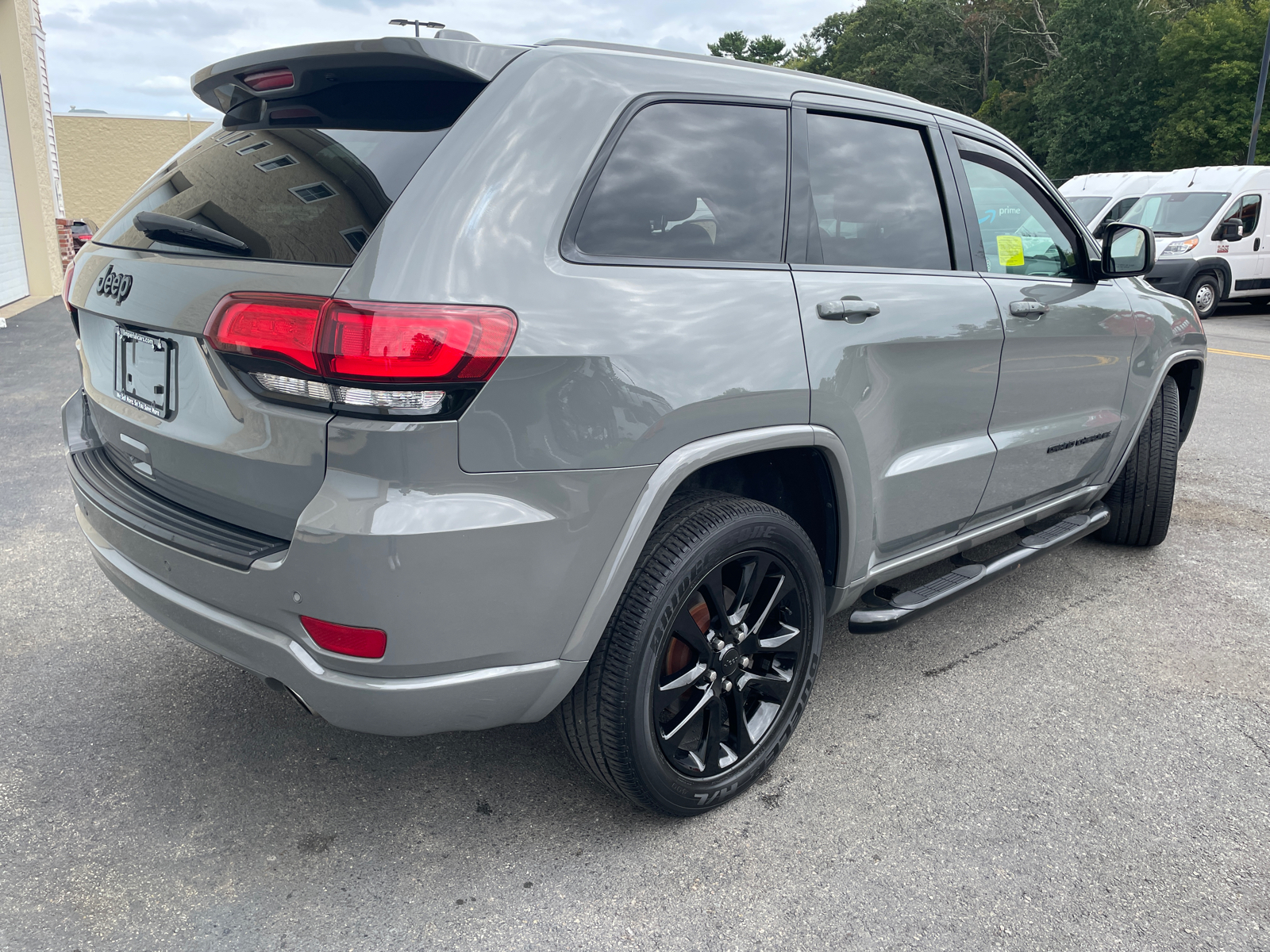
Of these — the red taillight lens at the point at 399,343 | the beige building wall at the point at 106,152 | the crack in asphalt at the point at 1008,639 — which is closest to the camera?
the red taillight lens at the point at 399,343

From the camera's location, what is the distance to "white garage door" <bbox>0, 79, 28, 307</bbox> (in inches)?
507

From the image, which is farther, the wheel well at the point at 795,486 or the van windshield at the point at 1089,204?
the van windshield at the point at 1089,204

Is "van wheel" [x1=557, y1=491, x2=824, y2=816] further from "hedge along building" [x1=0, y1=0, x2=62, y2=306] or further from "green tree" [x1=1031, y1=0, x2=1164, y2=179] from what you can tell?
"green tree" [x1=1031, y1=0, x2=1164, y2=179]

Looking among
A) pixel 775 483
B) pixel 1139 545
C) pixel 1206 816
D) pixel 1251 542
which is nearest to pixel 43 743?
pixel 775 483

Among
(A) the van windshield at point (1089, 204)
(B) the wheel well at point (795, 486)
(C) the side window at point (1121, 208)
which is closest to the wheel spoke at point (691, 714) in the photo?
(B) the wheel well at point (795, 486)

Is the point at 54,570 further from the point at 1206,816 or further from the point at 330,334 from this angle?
the point at 1206,816

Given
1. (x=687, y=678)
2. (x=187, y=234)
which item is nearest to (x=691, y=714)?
(x=687, y=678)

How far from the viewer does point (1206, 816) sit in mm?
2471

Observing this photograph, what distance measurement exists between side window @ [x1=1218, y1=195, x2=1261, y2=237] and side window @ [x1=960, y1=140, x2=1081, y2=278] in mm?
13865

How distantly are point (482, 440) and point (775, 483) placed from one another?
3.50ft

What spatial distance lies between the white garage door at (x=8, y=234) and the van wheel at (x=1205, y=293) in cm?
1709

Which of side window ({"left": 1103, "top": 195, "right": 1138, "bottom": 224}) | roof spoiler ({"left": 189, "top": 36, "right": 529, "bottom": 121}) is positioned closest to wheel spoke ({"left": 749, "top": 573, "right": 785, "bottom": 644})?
roof spoiler ({"left": 189, "top": 36, "right": 529, "bottom": 121})

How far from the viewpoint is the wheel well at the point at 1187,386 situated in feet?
14.2

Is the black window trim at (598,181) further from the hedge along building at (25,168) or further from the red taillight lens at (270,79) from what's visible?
the hedge along building at (25,168)
